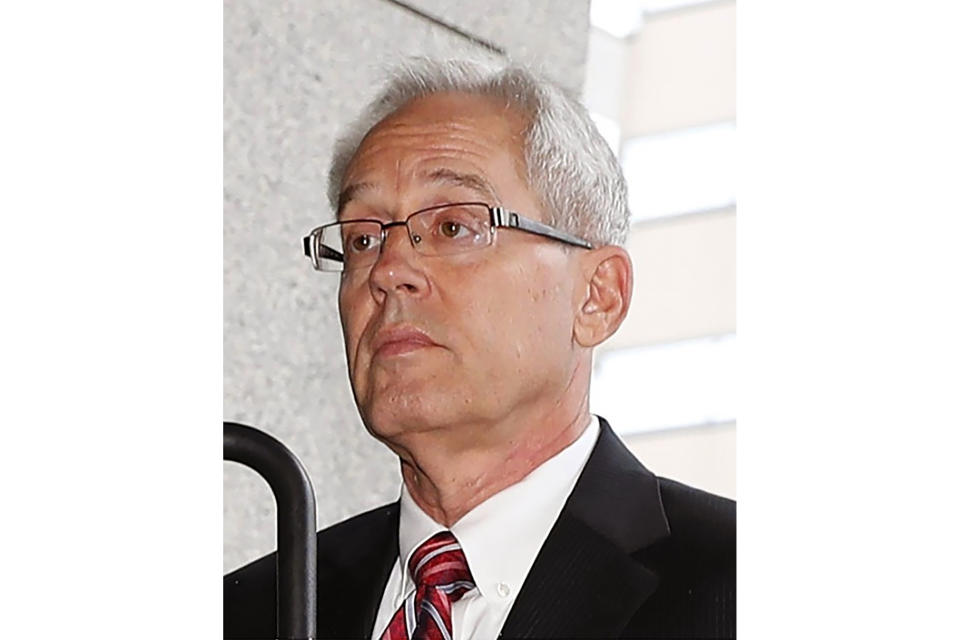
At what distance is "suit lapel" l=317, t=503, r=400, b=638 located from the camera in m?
1.28

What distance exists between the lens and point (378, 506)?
1288mm

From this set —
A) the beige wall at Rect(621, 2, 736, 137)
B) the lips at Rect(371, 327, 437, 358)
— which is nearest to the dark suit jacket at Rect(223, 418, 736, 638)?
the lips at Rect(371, 327, 437, 358)

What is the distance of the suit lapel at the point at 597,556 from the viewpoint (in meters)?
1.24

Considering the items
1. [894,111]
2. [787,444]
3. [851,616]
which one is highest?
[894,111]

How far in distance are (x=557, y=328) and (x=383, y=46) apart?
0.89 ft

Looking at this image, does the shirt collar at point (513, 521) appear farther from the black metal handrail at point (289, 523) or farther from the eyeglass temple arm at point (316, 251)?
the eyeglass temple arm at point (316, 251)

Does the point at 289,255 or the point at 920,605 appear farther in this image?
the point at 289,255

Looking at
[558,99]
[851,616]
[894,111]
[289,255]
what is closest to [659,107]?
[558,99]

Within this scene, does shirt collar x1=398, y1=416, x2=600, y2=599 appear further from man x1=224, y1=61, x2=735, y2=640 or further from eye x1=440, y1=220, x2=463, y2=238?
eye x1=440, y1=220, x2=463, y2=238

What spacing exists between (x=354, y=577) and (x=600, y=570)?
191 millimetres

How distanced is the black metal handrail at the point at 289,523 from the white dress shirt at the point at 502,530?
6 centimetres
